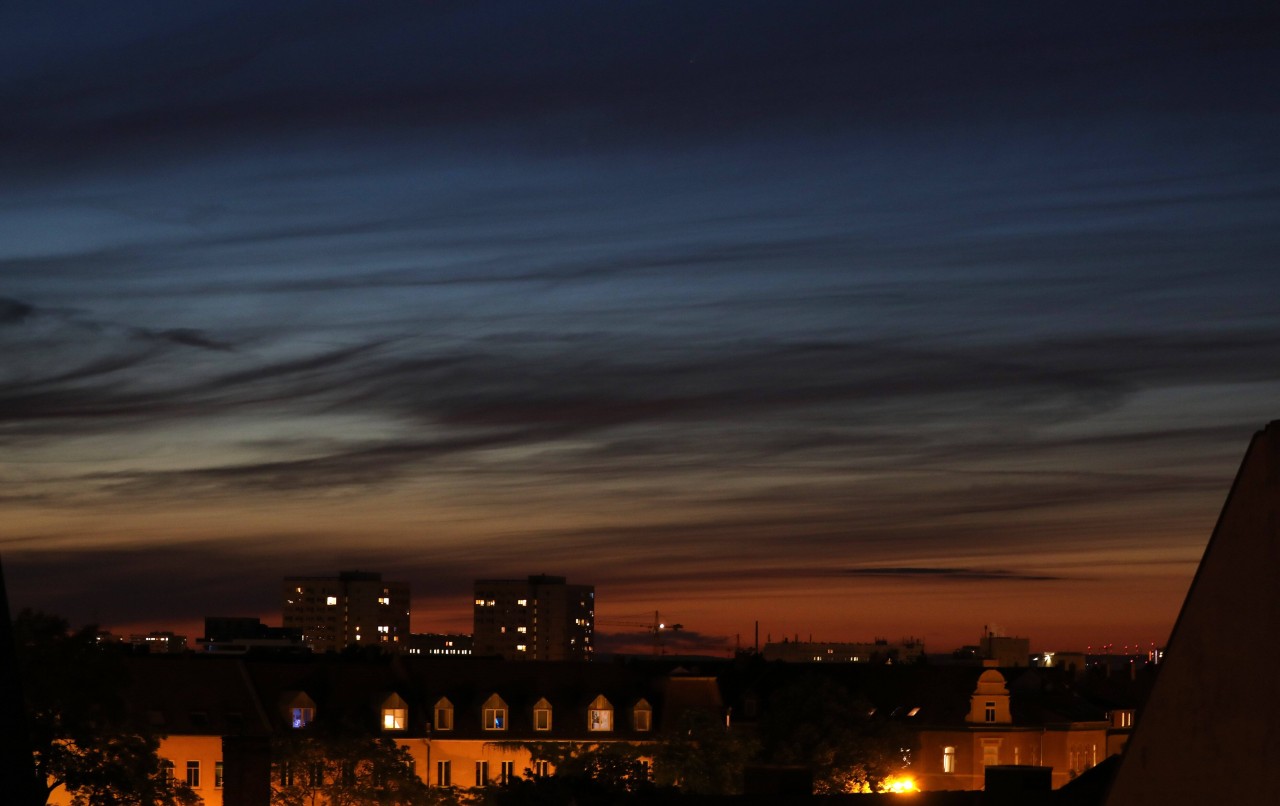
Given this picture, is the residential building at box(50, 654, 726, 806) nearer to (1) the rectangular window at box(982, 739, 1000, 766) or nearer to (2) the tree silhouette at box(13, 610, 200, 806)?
(1) the rectangular window at box(982, 739, 1000, 766)

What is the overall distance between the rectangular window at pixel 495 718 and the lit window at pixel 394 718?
5.87 metres

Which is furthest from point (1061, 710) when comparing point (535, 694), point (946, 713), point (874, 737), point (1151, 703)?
point (1151, 703)

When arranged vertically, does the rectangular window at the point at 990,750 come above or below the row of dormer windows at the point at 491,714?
below

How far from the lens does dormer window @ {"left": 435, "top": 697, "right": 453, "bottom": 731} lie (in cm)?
13762

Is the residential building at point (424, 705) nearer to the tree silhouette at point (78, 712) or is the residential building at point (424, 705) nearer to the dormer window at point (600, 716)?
the dormer window at point (600, 716)

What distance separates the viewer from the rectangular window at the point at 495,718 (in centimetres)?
13862

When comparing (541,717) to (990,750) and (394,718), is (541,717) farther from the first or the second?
(990,750)

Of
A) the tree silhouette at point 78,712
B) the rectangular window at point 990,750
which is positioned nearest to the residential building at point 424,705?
the rectangular window at point 990,750

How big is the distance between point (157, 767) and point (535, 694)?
238 ft

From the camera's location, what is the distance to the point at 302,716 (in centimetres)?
13438

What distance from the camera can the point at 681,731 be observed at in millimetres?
119688

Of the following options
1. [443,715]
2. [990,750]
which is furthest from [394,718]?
[990,750]

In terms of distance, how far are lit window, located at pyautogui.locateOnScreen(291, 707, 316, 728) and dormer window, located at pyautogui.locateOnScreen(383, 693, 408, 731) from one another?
16.4 ft

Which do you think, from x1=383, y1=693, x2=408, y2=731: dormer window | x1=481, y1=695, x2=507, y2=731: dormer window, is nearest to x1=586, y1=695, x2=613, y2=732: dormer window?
x1=481, y1=695, x2=507, y2=731: dormer window
